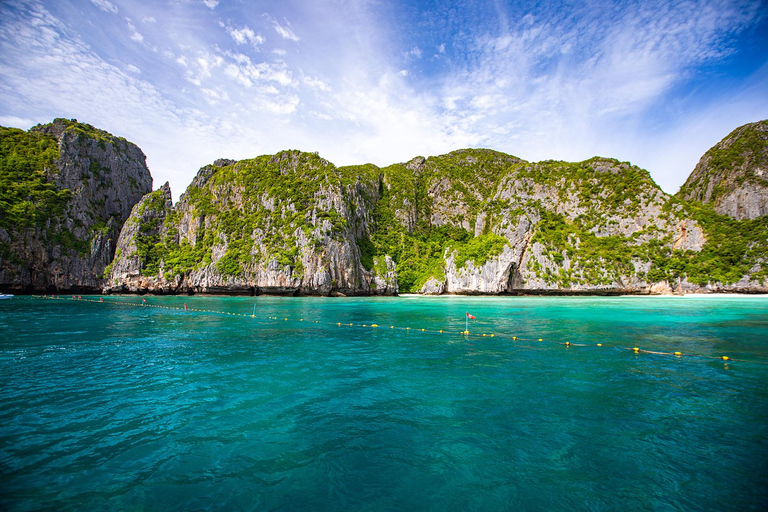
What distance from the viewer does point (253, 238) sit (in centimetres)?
8612

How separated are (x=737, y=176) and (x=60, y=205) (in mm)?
191573

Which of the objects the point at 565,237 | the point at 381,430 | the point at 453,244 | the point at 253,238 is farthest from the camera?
the point at 453,244

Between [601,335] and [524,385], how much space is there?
15.2 metres

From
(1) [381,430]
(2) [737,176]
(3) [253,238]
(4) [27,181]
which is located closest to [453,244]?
(3) [253,238]

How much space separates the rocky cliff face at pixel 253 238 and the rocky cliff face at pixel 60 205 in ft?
26.2

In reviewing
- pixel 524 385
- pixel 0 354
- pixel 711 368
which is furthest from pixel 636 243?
pixel 0 354

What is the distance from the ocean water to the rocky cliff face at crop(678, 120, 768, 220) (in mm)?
105327

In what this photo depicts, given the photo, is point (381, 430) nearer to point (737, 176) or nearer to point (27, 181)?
point (27, 181)

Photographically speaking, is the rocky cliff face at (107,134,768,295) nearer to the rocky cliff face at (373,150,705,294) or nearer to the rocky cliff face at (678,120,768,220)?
the rocky cliff face at (373,150,705,294)

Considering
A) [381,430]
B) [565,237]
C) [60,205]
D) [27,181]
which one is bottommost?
[381,430]

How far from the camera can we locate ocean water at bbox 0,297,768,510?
5.54 m

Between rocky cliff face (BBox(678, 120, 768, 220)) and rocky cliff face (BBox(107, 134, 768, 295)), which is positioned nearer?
rocky cliff face (BBox(107, 134, 768, 295))

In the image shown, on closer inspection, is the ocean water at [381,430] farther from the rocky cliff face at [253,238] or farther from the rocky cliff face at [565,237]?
the rocky cliff face at [565,237]

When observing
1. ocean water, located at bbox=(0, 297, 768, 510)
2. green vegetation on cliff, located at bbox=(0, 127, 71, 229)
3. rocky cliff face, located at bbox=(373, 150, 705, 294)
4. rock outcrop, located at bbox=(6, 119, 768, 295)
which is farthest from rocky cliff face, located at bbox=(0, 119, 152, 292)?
ocean water, located at bbox=(0, 297, 768, 510)
